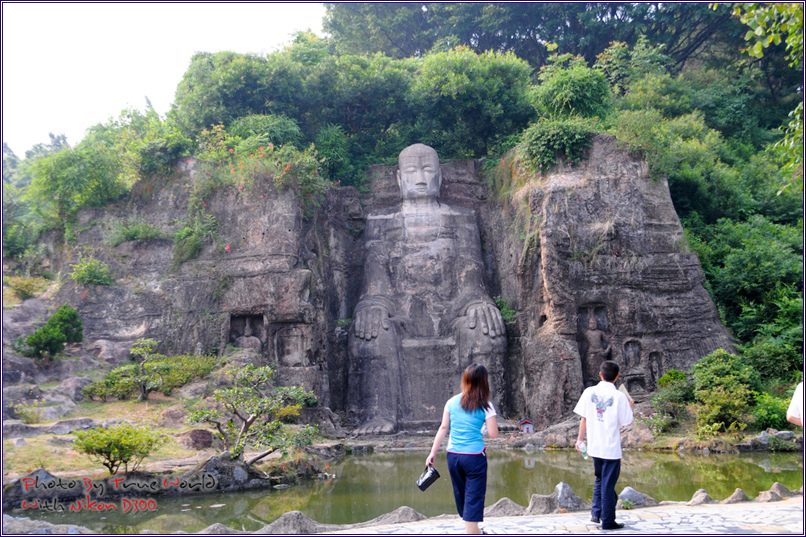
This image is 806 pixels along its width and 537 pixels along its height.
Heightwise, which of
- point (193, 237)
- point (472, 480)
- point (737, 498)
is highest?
point (193, 237)

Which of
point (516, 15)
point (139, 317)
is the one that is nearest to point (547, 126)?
point (139, 317)

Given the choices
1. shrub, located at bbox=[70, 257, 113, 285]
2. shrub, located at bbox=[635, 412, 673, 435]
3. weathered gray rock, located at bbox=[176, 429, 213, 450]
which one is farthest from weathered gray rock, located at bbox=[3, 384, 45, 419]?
shrub, located at bbox=[635, 412, 673, 435]

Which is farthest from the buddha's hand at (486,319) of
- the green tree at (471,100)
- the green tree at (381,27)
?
the green tree at (381,27)

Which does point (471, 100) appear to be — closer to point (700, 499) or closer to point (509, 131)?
point (509, 131)

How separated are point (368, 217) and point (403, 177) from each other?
1.41m

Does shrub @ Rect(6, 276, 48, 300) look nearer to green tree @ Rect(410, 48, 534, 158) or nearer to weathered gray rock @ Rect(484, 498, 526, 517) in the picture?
green tree @ Rect(410, 48, 534, 158)

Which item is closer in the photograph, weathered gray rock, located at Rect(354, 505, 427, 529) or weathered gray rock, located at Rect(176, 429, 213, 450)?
weathered gray rock, located at Rect(354, 505, 427, 529)

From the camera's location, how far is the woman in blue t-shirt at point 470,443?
5.09m

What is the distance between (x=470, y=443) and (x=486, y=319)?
9.75 meters

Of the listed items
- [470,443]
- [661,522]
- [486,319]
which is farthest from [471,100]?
[470,443]

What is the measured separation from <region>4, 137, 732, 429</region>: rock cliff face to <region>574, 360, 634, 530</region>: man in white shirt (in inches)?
317

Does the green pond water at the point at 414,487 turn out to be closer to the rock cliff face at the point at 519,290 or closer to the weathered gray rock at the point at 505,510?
the weathered gray rock at the point at 505,510

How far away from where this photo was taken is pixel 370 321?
14.8 m

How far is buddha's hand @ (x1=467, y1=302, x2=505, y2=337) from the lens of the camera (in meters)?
14.6
